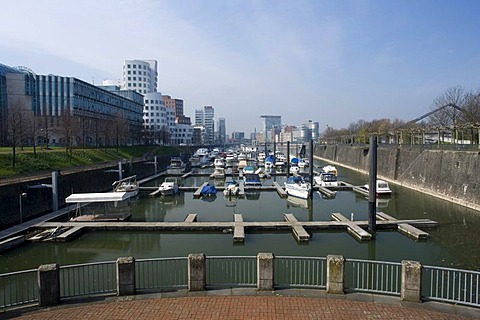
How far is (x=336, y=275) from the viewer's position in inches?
391

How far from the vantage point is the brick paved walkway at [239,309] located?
8711 millimetres

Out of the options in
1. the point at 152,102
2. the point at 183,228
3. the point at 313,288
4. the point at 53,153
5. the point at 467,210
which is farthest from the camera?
the point at 152,102

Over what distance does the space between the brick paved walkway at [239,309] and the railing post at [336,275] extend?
405mm

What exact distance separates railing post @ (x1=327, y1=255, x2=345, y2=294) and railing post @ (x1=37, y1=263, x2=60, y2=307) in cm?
744

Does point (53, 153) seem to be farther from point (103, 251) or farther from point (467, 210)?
point (467, 210)

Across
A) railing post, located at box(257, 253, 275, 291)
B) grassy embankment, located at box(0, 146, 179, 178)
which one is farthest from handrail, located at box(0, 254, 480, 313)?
grassy embankment, located at box(0, 146, 179, 178)

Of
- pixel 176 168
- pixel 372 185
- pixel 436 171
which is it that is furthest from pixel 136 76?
pixel 372 185

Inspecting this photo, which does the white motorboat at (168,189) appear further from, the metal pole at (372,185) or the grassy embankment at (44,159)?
the metal pole at (372,185)

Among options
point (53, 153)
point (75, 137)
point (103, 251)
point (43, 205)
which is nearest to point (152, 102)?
point (75, 137)

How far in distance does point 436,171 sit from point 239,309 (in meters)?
35.9

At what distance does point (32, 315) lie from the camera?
8.91 meters

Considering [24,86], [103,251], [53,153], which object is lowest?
[103,251]

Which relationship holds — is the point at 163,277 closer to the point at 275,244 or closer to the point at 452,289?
the point at 275,244

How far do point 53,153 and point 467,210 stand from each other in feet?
145
